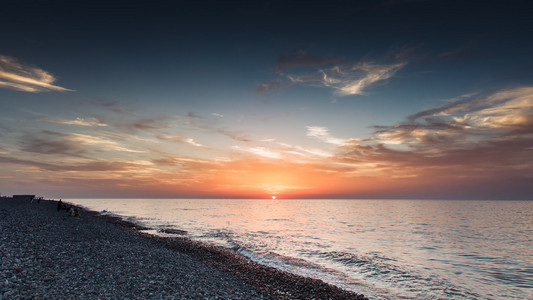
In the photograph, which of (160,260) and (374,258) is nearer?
(160,260)

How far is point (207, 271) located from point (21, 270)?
11.5m

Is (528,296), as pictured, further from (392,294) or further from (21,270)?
(21,270)

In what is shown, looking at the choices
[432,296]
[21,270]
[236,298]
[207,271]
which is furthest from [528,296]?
[21,270]

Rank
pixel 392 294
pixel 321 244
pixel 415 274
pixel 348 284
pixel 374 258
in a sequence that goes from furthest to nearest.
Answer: pixel 321 244 → pixel 374 258 → pixel 415 274 → pixel 348 284 → pixel 392 294

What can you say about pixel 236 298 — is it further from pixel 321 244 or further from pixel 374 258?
pixel 321 244

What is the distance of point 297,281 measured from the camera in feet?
69.3

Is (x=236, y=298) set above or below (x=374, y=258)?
above

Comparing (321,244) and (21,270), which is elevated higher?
(21,270)

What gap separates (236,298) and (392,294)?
13.1 metres

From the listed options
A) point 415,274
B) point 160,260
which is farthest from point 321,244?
point 160,260

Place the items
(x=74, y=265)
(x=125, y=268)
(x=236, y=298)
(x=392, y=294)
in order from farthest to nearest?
(x=392, y=294) < (x=125, y=268) < (x=74, y=265) < (x=236, y=298)

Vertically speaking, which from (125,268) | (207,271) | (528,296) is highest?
(125,268)

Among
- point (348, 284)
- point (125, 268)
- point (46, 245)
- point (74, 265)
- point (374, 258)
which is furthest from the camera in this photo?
point (374, 258)

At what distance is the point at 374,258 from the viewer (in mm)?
32812
